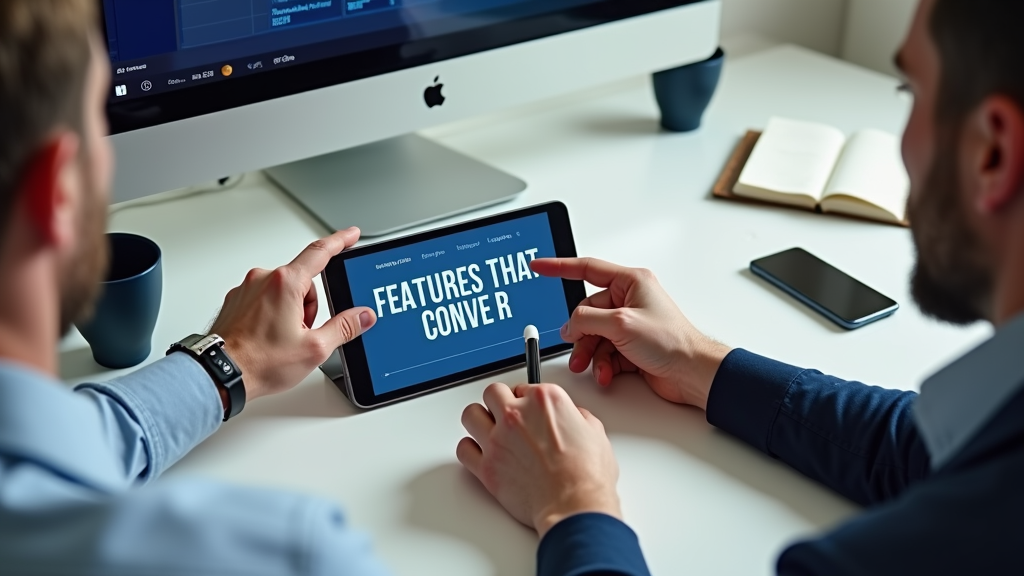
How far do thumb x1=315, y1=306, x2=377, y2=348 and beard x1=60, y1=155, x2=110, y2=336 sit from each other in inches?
13.0

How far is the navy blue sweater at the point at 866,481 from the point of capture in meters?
0.62

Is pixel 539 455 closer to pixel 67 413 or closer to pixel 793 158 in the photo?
pixel 67 413

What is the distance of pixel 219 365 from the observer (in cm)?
99

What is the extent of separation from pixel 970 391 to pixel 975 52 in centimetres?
22

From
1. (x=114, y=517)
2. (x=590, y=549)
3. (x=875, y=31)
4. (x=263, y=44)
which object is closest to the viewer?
(x=114, y=517)

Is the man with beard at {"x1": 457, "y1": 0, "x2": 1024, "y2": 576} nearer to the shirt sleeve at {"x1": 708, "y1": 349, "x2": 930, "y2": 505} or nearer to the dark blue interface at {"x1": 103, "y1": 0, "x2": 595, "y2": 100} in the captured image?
the shirt sleeve at {"x1": 708, "y1": 349, "x2": 930, "y2": 505}

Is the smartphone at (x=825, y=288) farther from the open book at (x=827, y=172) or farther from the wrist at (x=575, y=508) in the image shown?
the wrist at (x=575, y=508)

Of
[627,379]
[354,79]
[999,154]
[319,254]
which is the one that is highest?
[999,154]

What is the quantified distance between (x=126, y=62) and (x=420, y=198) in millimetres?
384

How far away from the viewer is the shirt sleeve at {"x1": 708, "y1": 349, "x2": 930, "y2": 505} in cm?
92

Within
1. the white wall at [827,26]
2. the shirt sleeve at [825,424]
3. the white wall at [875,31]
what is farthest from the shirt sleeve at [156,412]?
the white wall at [875,31]

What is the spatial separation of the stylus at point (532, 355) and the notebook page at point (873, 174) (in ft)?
1.67

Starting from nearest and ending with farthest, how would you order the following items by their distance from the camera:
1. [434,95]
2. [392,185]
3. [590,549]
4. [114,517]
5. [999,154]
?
[114,517] → [999,154] → [590,549] → [434,95] → [392,185]

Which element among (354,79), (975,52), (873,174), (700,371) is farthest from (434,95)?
(975,52)
